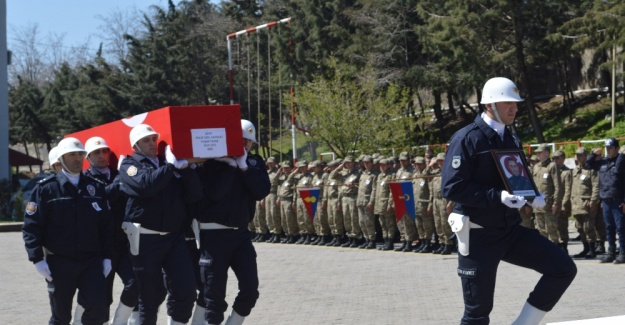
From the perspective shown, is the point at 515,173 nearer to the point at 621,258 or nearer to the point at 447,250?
the point at 621,258

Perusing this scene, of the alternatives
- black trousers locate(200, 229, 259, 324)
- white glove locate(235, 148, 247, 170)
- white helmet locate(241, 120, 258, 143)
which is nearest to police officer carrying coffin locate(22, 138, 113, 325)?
black trousers locate(200, 229, 259, 324)

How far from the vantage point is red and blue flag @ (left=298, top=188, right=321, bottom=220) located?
2191cm

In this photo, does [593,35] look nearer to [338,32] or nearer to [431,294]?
[338,32]

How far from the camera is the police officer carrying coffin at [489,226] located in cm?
699

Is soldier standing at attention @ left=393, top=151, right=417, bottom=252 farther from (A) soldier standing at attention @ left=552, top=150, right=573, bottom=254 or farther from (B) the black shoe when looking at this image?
(A) soldier standing at attention @ left=552, top=150, right=573, bottom=254

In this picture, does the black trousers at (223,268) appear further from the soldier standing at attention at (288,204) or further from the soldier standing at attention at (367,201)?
the soldier standing at attention at (288,204)

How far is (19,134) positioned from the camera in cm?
7081

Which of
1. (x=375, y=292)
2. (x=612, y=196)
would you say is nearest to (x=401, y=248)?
(x=612, y=196)

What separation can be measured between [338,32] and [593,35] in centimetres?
1325

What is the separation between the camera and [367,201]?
788 inches

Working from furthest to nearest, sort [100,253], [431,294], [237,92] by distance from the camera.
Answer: [237,92] < [431,294] < [100,253]

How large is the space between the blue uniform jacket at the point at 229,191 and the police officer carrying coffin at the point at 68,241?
3.03 ft

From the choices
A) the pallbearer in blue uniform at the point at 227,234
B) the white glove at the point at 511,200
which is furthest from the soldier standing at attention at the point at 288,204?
the white glove at the point at 511,200

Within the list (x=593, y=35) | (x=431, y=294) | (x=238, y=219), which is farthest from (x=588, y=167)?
(x=593, y=35)
